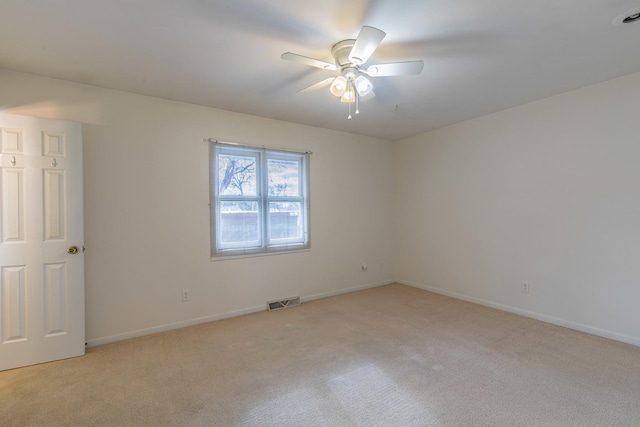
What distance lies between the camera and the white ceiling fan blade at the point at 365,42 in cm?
168

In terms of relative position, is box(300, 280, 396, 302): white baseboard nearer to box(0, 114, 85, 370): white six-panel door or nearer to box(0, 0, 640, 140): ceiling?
box(0, 114, 85, 370): white six-panel door

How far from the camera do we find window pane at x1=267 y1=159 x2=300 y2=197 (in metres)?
3.85

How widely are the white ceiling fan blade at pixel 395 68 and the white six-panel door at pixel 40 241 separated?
261cm

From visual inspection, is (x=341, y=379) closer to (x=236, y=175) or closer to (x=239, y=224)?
(x=239, y=224)

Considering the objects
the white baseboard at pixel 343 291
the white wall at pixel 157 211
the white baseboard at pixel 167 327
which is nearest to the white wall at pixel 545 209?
the white baseboard at pixel 343 291

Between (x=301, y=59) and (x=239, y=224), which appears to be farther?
(x=239, y=224)

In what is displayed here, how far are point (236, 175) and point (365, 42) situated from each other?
230 cm

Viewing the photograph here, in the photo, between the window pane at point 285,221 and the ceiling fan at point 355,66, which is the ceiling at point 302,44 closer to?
the ceiling fan at point 355,66

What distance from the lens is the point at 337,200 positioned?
14.5 ft

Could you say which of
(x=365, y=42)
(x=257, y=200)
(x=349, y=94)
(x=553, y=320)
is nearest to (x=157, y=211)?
(x=257, y=200)

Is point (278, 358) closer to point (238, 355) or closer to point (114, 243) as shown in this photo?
point (238, 355)

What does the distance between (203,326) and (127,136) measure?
7.06 ft

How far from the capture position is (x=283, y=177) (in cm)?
394

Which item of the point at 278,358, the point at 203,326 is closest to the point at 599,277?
the point at 278,358
